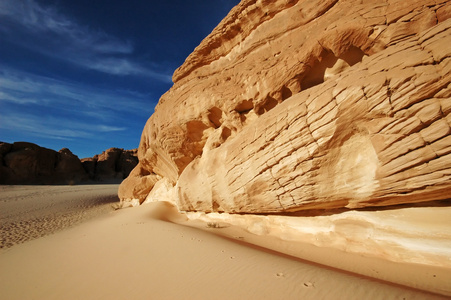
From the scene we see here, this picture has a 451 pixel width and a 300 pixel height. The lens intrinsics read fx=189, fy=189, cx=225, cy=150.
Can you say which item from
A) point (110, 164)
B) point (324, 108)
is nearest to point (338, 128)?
point (324, 108)

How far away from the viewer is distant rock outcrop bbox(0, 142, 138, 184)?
1278 inches

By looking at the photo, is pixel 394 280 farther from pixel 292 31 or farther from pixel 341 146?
pixel 292 31

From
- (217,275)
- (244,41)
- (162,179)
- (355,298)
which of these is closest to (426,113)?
(355,298)

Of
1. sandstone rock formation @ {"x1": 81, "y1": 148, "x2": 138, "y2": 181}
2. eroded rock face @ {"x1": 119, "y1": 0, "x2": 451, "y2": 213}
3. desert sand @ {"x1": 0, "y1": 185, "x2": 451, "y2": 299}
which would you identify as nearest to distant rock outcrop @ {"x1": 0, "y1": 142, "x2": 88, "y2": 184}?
sandstone rock formation @ {"x1": 81, "y1": 148, "x2": 138, "y2": 181}

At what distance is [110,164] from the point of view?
149 ft

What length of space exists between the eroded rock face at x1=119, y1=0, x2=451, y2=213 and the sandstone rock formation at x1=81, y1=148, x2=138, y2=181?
43629mm

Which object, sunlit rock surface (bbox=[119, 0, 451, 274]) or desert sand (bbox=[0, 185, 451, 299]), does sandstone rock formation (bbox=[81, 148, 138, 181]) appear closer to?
desert sand (bbox=[0, 185, 451, 299])

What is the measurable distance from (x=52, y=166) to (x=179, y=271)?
47.1m

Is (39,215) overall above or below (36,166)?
below

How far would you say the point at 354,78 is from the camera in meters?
4.15

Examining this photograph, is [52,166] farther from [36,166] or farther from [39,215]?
[39,215]

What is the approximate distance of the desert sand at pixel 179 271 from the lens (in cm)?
322

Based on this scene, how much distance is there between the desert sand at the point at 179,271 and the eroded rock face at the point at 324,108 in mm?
1586

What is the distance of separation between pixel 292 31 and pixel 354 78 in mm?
3715
